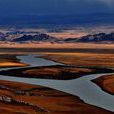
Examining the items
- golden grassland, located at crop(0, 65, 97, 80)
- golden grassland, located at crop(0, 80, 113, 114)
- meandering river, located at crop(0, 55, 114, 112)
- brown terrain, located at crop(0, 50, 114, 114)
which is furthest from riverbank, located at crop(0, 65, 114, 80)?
golden grassland, located at crop(0, 80, 113, 114)

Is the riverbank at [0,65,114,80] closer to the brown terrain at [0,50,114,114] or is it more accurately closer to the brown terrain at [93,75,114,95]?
the brown terrain at [93,75,114,95]

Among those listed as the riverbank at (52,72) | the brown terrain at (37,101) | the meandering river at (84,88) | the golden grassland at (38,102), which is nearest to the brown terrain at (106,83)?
the brown terrain at (37,101)

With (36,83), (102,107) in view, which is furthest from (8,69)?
(102,107)

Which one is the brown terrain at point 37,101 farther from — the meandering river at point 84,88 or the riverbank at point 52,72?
the riverbank at point 52,72

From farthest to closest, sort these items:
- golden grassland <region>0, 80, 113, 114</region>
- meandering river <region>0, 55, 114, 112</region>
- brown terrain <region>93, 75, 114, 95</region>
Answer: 1. brown terrain <region>93, 75, 114, 95</region>
2. meandering river <region>0, 55, 114, 112</region>
3. golden grassland <region>0, 80, 113, 114</region>

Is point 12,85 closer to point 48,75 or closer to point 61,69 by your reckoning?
Answer: point 48,75
